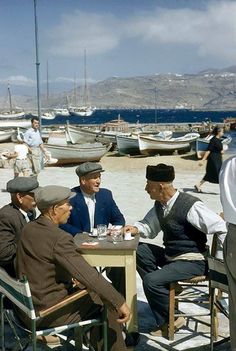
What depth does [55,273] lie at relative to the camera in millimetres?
3727

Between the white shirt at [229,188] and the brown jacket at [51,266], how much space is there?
1041 millimetres

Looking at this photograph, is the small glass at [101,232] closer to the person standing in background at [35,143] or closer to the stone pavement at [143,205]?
the stone pavement at [143,205]

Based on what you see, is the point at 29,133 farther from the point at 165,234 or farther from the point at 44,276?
the point at 44,276

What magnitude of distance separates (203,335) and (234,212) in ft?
6.96

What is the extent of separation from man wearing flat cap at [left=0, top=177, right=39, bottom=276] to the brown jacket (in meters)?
0.70

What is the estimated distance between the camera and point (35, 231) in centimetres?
374

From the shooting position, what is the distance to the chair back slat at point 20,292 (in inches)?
131

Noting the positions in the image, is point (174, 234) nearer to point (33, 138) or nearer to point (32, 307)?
point (32, 307)

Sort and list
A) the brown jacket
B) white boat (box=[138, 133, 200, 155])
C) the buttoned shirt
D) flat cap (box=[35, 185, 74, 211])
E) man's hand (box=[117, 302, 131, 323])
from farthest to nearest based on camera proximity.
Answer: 1. white boat (box=[138, 133, 200, 155])
2. the buttoned shirt
3. flat cap (box=[35, 185, 74, 211])
4. man's hand (box=[117, 302, 131, 323])
5. the brown jacket

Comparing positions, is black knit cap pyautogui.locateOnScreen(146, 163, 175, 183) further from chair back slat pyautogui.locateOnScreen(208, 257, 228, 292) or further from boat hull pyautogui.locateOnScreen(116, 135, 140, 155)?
boat hull pyautogui.locateOnScreen(116, 135, 140, 155)

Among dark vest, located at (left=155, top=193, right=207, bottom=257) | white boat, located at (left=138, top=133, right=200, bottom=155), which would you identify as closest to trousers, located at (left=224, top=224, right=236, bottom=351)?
dark vest, located at (left=155, top=193, right=207, bottom=257)

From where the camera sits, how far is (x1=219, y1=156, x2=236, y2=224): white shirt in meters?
3.15

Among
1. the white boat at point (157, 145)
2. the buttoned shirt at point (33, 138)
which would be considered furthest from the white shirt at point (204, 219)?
the white boat at point (157, 145)

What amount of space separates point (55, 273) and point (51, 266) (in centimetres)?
8
